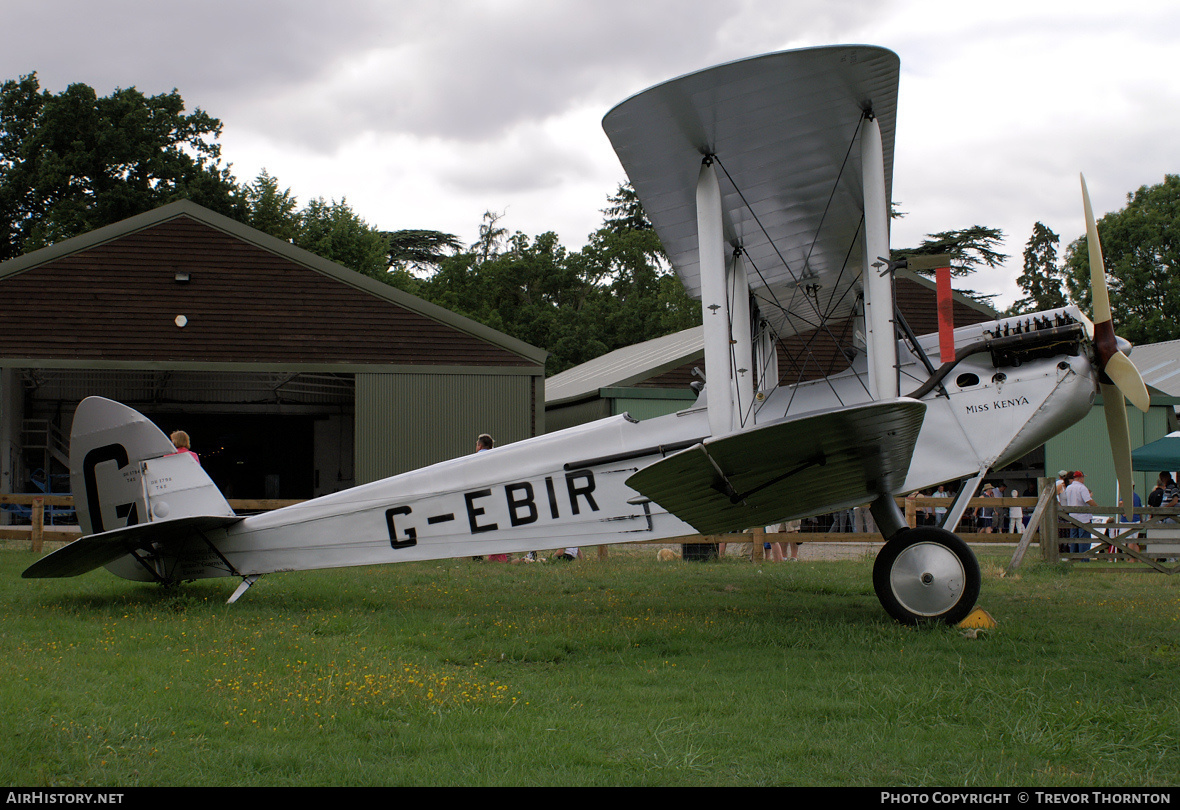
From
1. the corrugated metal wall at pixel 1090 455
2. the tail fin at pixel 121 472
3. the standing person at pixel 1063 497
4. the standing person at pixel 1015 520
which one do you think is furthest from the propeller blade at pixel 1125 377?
the corrugated metal wall at pixel 1090 455

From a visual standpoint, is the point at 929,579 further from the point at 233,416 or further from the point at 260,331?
the point at 233,416

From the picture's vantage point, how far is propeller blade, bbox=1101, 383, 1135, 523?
6863mm

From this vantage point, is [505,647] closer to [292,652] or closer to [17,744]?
[292,652]

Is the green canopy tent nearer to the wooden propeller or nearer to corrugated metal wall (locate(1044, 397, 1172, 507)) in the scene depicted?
corrugated metal wall (locate(1044, 397, 1172, 507))

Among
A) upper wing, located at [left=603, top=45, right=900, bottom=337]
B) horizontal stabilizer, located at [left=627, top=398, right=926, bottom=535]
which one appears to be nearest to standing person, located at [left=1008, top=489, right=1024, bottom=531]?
upper wing, located at [left=603, top=45, right=900, bottom=337]

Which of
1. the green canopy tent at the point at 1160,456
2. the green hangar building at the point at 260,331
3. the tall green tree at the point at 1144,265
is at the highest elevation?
the tall green tree at the point at 1144,265

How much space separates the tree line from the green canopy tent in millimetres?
21592

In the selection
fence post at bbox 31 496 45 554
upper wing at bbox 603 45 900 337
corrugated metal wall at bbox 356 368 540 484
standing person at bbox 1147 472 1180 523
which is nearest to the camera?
upper wing at bbox 603 45 900 337

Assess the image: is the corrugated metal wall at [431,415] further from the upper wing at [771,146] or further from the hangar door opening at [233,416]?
the upper wing at [771,146]

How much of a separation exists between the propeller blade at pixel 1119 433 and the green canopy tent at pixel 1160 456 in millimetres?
9363

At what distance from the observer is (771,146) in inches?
249

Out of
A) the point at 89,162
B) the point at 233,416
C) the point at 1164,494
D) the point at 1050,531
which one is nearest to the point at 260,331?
the point at 233,416

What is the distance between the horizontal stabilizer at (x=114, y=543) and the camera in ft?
22.1

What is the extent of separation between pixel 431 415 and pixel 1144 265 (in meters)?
40.3
